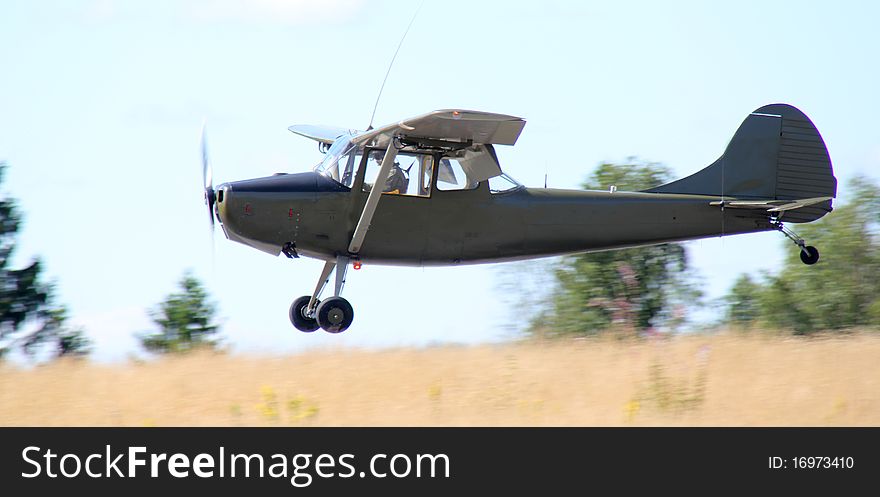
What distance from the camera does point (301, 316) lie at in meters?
13.8

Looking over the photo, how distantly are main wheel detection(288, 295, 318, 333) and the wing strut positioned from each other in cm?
112

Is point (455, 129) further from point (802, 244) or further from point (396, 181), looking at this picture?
point (802, 244)

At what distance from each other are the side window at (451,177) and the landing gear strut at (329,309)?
1.45 meters

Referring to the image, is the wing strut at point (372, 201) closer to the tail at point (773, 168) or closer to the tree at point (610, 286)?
the tail at point (773, 168)

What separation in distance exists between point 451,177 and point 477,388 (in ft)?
8.90

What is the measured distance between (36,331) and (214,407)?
22.1m

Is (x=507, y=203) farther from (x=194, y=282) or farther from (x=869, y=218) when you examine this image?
(x=194, y=282)

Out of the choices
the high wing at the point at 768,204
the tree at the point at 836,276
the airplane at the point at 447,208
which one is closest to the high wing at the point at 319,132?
the airplane at the point at 447,208

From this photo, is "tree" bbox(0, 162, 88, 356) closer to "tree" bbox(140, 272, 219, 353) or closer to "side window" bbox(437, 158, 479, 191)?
"tree" bbox(140, 272, 219, 353)

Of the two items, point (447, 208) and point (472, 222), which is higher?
point (447, 208)

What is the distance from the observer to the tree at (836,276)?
83.4 ft

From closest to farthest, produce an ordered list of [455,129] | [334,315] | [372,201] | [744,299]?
[455,129], [372,201], [334,315], [744,299]

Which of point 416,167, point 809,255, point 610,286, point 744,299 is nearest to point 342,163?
point 416,167

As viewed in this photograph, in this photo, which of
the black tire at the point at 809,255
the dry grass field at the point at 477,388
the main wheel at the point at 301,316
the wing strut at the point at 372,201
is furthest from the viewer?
the black tire at the point at 809,255
